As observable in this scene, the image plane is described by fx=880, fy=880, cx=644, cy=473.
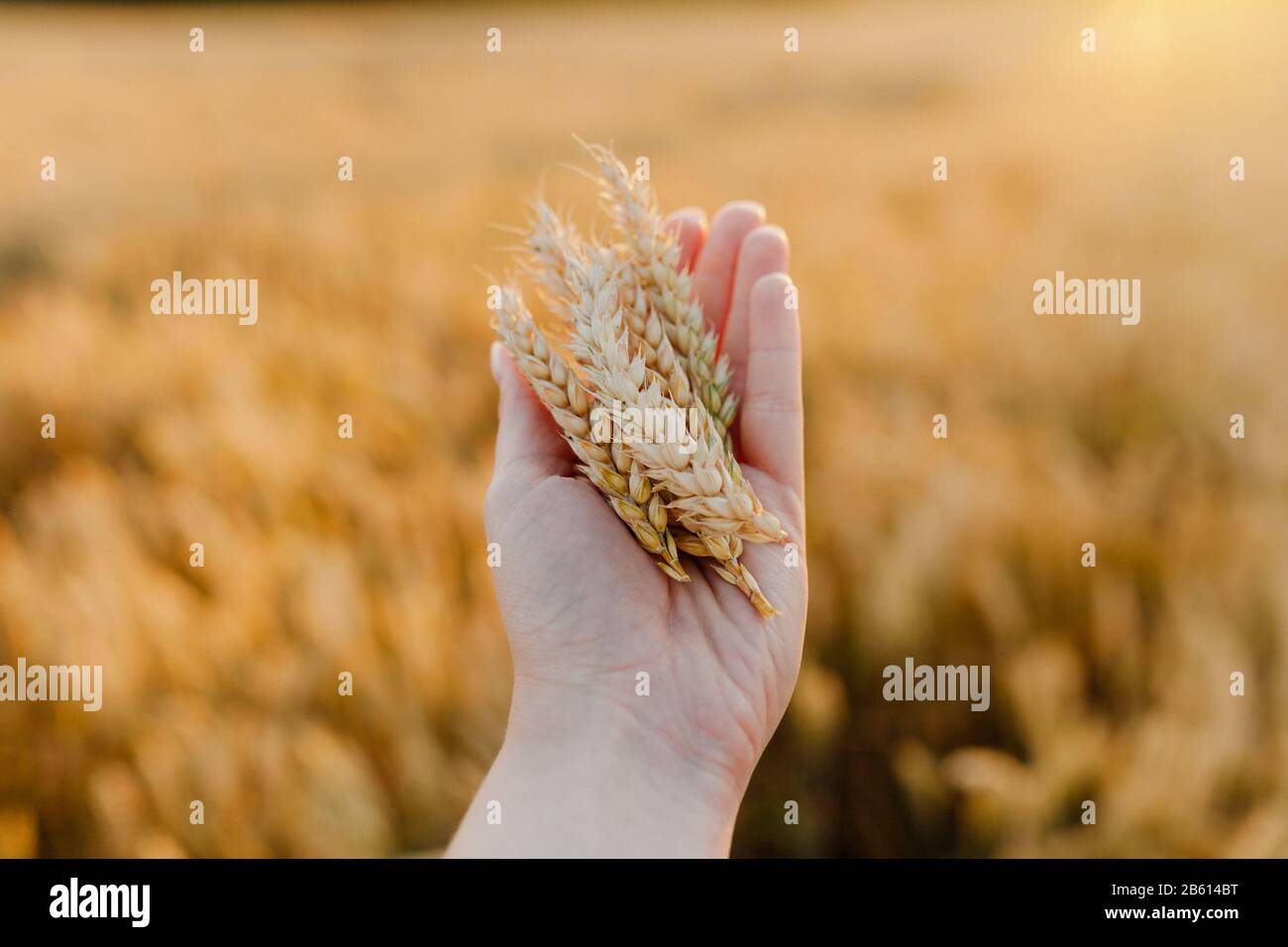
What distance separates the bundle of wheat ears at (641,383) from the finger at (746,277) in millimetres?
158

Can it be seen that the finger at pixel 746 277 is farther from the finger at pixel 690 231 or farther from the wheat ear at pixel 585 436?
the wheat ear at pixel 585 436

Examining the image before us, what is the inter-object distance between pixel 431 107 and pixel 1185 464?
559cm

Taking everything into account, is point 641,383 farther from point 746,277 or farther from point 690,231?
point 690,231

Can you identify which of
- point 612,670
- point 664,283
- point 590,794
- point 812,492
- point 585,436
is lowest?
point 590,794

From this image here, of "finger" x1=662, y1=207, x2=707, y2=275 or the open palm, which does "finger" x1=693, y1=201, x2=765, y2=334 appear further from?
the open palm

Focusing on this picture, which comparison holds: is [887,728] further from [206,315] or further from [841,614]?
[206,315]

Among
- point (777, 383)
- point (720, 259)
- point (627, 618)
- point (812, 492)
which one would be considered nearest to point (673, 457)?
point (627, 618)

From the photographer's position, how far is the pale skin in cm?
114

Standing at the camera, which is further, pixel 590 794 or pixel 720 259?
pixel 720 259

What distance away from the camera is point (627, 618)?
1.27m

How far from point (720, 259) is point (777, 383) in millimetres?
376

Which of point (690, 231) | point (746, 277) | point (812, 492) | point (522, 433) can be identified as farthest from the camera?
point (812, 492)

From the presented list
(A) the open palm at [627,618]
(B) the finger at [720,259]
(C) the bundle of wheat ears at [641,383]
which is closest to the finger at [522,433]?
(A) the open palm at [627,618]

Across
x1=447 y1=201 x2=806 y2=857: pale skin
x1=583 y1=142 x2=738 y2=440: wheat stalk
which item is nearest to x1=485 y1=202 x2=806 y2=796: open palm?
x1=447 y1=201 x2=806 y2=857: pale skin
